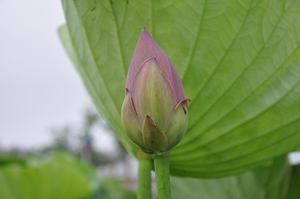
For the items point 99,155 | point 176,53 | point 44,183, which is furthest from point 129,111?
point 99,155

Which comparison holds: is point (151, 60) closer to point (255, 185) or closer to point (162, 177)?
point (162, 177)

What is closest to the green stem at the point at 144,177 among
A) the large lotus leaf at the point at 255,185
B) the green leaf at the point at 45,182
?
the large lotus leaf at the point at 255,185

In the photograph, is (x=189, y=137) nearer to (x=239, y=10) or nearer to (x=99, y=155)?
(x=239, y=10)

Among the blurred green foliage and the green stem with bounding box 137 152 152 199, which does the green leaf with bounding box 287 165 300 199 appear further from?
the blurred green foliage

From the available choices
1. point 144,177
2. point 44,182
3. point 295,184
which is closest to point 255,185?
point 295,184

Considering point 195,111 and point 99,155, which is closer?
point 195,111

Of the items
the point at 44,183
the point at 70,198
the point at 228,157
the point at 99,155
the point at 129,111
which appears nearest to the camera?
the point at 129,111

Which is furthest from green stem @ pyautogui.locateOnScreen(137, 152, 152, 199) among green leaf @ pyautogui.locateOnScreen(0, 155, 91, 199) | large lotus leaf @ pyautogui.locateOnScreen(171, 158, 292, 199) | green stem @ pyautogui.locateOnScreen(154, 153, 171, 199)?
green leaf @ pyautogui.locateOnScreen(0, 155, 91, 199)
